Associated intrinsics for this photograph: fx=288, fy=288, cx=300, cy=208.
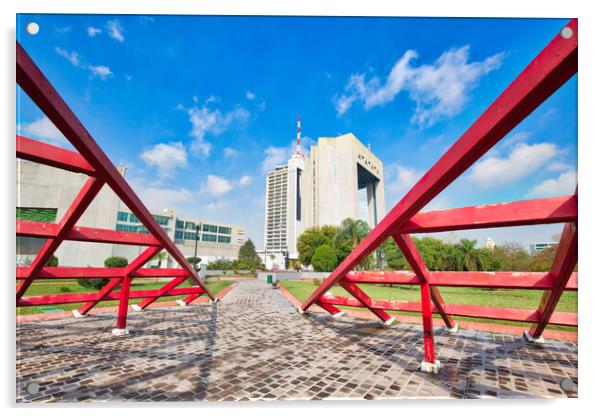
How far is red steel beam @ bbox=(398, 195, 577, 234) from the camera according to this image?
3029 mm

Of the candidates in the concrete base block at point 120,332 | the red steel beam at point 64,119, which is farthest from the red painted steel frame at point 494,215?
the concrete base block at point 120,332

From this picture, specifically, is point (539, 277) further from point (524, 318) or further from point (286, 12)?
point (286, 12)

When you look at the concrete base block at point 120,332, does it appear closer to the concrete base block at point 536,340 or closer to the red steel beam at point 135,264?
the red steel beam at point 135,264

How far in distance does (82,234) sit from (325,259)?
37154 millimetres

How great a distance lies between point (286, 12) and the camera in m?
3.89

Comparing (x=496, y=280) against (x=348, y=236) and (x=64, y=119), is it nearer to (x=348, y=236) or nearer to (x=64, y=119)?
(x=64, y=119)

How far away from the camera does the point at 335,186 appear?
2657 inches

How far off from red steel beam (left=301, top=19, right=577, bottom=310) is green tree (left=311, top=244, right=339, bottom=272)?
3748 cm

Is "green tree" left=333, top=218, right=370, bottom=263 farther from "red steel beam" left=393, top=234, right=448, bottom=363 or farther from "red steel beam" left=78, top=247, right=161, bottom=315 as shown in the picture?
"red steel beam" left=393, top=234, right=448, bottom=363

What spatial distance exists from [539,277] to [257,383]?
4.46 m

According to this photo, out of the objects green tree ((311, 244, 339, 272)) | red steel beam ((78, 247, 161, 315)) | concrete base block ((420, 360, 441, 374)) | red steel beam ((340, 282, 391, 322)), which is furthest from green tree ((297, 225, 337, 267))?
concrete base block ((420, 360, 441, 374))

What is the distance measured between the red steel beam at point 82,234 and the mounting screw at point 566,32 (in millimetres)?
5839

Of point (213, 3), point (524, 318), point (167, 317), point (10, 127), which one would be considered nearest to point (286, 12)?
point (213, 3)

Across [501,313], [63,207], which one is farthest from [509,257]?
[63,207]
